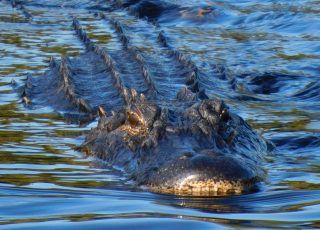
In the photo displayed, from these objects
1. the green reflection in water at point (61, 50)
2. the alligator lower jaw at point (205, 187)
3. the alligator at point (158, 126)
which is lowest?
the green reflection in water at point (61, 50)

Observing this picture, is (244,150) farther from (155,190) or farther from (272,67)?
(272,67)

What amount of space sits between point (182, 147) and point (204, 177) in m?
0.65

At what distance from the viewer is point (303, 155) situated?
7.23 m

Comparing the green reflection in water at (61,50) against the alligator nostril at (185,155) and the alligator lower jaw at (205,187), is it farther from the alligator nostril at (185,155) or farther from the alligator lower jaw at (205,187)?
the alligator lower jaw at (205,187)

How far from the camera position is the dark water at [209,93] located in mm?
5016

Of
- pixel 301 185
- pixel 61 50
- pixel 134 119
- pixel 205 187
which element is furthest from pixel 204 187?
pixel 61 50

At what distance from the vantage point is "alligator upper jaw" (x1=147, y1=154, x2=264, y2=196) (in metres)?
5.48

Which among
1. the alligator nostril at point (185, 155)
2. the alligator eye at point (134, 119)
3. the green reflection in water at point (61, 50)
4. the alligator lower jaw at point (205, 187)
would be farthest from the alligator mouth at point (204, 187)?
the green reflection in water at point (61, 50)

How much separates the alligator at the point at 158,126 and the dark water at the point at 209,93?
12cm

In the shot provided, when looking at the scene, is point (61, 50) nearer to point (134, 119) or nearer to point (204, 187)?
point (134, 119)

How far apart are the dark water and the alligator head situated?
0.36ft

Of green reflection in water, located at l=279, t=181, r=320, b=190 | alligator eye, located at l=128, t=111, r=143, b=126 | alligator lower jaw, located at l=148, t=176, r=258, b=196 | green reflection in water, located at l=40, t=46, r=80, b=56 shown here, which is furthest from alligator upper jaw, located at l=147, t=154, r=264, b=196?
green reflection in water, located at l=40, t=46, r=80, b=56

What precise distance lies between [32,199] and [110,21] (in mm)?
10619

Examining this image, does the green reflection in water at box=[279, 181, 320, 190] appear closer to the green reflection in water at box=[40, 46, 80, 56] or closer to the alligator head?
the alligator head
